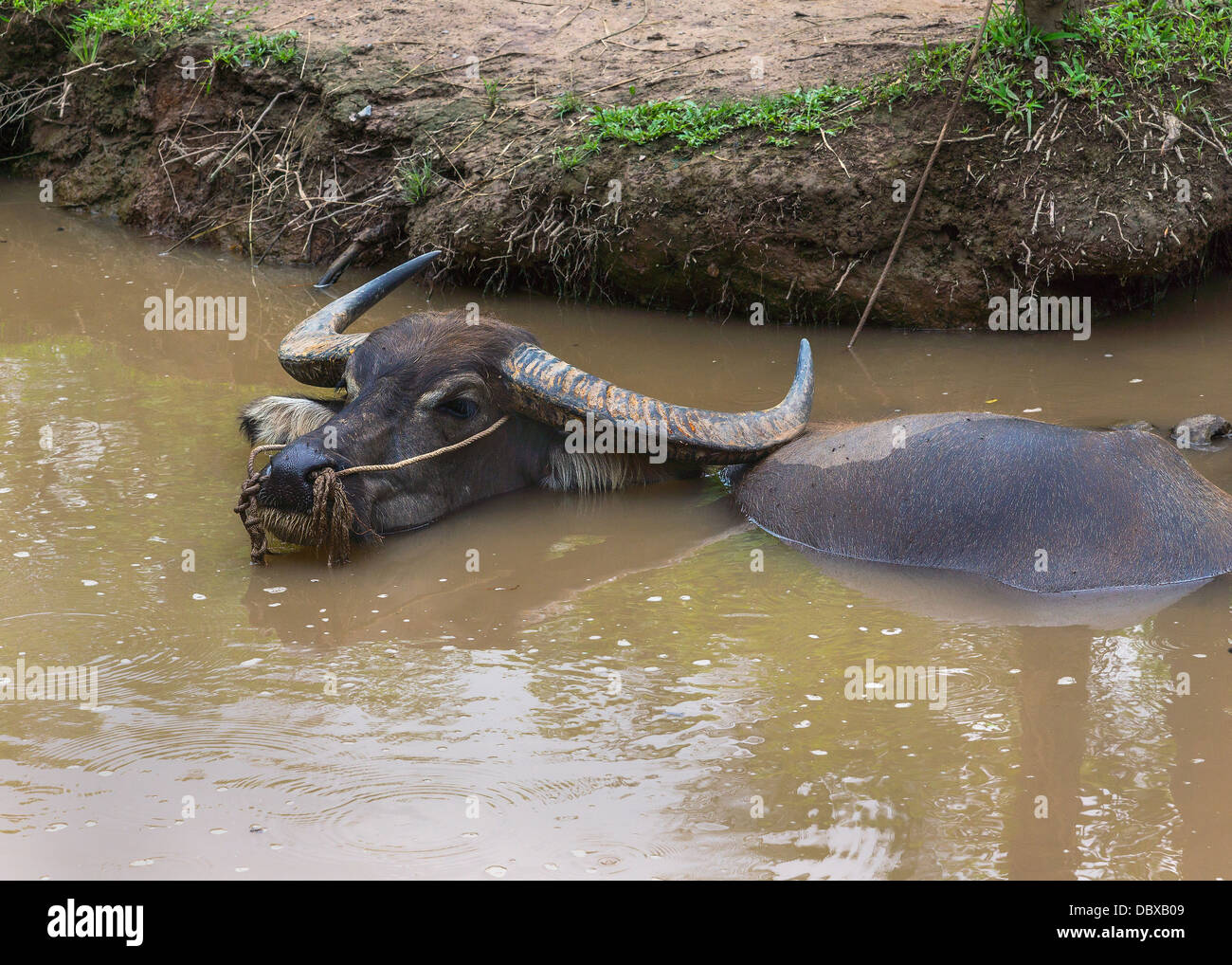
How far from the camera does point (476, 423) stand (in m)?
4.69

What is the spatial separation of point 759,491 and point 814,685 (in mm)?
1329

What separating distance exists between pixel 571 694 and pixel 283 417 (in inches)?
80.0

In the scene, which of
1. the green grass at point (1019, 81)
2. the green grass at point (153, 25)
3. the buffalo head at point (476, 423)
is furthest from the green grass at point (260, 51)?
the buffalo head at point (476, 423)

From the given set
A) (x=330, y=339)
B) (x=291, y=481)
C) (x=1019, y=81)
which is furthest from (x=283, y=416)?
(x=1019, y=81)

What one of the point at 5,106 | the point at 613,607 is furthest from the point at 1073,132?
the point at 5,106

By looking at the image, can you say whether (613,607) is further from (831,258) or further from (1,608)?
(831,258)

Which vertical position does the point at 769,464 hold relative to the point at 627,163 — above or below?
below

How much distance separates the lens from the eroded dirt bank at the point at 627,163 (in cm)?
618

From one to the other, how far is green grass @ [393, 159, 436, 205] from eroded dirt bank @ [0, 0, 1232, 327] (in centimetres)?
1

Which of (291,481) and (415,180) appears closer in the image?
(291,481)

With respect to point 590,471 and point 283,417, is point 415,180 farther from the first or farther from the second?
point 590,471

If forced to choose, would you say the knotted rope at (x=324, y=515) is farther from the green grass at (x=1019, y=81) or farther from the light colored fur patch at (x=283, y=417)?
the green grass at (x=1019, y=81)

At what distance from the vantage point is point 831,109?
6.54 metres

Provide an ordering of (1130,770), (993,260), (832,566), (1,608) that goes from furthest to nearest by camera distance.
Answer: (993,260), (832,566), (1,608), (1130,770)
